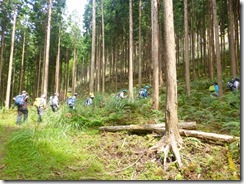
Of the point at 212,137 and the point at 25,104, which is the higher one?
the point at 25,104

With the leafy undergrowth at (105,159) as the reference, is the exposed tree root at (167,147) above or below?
above

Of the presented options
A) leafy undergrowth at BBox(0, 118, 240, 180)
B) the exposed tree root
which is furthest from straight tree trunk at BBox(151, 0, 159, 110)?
the exposed tree root

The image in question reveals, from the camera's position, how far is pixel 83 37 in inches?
1379

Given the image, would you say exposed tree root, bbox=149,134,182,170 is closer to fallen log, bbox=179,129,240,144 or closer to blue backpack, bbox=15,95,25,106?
fallen log, bbox=179,129,240,144

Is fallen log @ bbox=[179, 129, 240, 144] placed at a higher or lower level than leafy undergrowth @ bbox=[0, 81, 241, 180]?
higher

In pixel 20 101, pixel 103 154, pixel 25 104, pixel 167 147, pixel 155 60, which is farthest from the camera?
pixel 155 60

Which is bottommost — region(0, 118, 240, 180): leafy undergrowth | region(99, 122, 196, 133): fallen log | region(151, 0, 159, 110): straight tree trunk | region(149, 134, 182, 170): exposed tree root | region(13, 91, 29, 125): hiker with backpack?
region(0, 118, 240, 180): leafy undergrowth

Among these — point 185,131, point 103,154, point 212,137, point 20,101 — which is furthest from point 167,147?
point 20,101

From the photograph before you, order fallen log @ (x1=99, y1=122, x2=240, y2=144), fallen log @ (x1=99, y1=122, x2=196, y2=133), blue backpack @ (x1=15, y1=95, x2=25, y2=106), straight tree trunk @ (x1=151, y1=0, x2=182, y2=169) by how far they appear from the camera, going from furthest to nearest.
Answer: blue backpack @ (x1=15, y1=95, x2=25, y2=106), fallen log @ (x1=99, y1=122, x2=196, y2=133), fallen log @ (x1=99, y1=122, x2=240, y2=144), straight tree trunk @ (x1=151, y1=0, x2=182, y2=169)

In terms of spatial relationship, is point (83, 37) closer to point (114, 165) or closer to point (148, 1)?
point (148, 1)

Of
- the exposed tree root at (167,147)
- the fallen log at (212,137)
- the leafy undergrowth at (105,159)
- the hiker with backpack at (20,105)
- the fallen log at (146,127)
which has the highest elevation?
the hiker with backpack at (20,105)

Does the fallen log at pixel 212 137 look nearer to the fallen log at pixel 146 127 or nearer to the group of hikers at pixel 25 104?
the fallen log at pixel 146 127

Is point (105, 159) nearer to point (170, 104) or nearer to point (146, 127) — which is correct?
point (146, 127)

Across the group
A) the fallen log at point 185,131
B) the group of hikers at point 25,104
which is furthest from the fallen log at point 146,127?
the group of hikers at point 25,104
